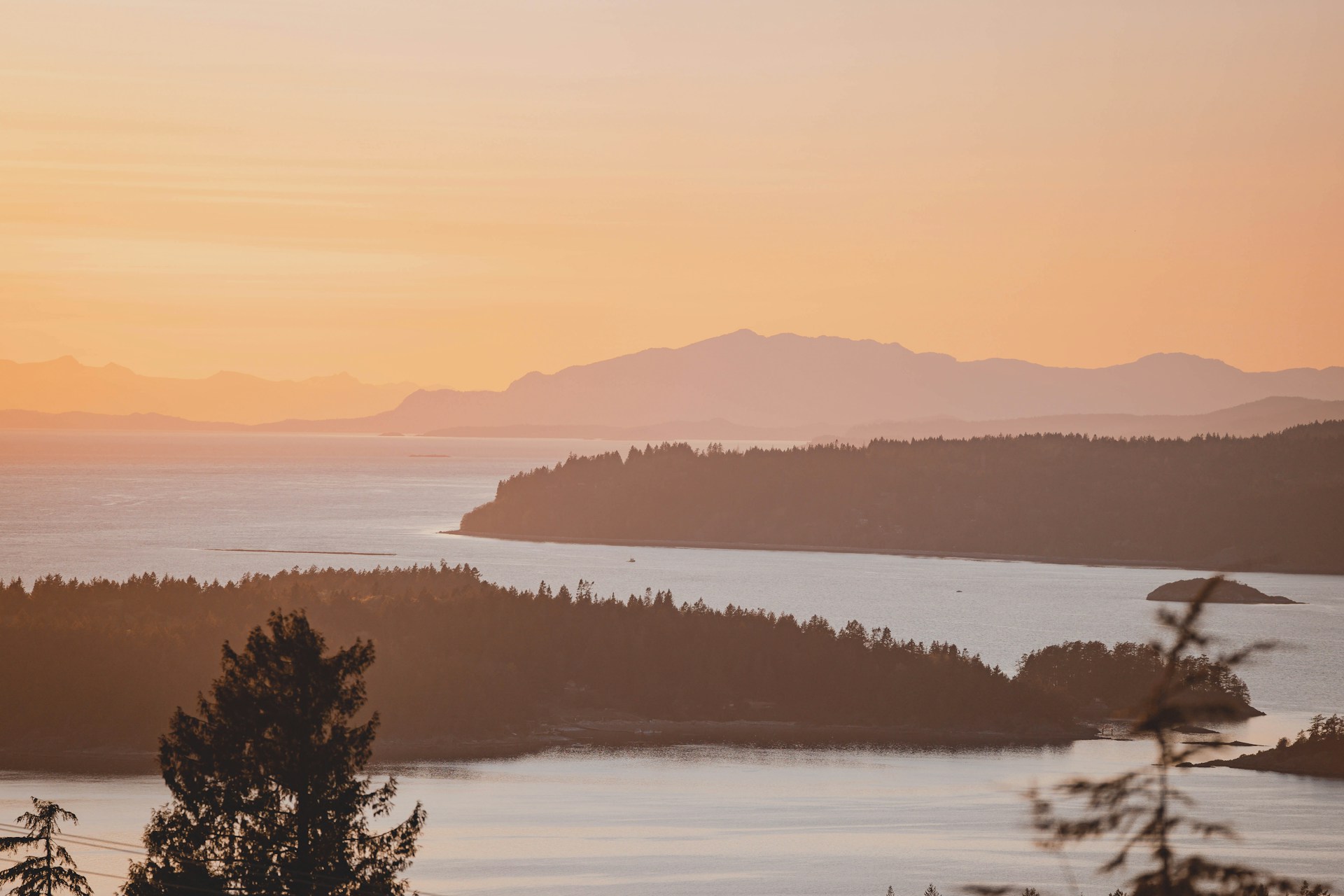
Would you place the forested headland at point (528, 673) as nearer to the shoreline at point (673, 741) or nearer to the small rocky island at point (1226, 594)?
the shoreline at point (673, 741)

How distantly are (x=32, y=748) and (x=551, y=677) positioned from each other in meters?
26.9

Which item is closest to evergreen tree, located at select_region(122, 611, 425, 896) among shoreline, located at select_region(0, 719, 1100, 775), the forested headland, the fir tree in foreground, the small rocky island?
the fir tree in foreground

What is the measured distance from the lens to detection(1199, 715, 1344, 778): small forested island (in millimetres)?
62500

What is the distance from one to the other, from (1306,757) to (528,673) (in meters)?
38.8

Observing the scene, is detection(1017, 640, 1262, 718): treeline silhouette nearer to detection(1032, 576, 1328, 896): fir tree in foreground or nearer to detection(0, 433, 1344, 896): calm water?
detection(0, 433, 1344, 896): calm water

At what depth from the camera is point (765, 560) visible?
582 feet

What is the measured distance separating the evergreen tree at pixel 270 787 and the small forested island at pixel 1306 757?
5153 cm

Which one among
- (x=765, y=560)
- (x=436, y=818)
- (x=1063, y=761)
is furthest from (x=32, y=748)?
(x=765, y=560)

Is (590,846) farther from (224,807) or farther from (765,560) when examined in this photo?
(765,560)

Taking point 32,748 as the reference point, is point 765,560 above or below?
above

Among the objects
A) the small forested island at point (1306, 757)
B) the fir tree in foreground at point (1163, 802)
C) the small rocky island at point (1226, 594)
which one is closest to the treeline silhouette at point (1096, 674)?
the small forested island at point (1306, 757)

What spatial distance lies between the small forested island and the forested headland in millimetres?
12095

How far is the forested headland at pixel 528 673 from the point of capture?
223 ft

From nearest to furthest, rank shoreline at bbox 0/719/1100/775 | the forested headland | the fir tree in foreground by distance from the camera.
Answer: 1. the fir tree in foreground
2. shoreline at bbox 0/719/1100/775
3. the forested headland
